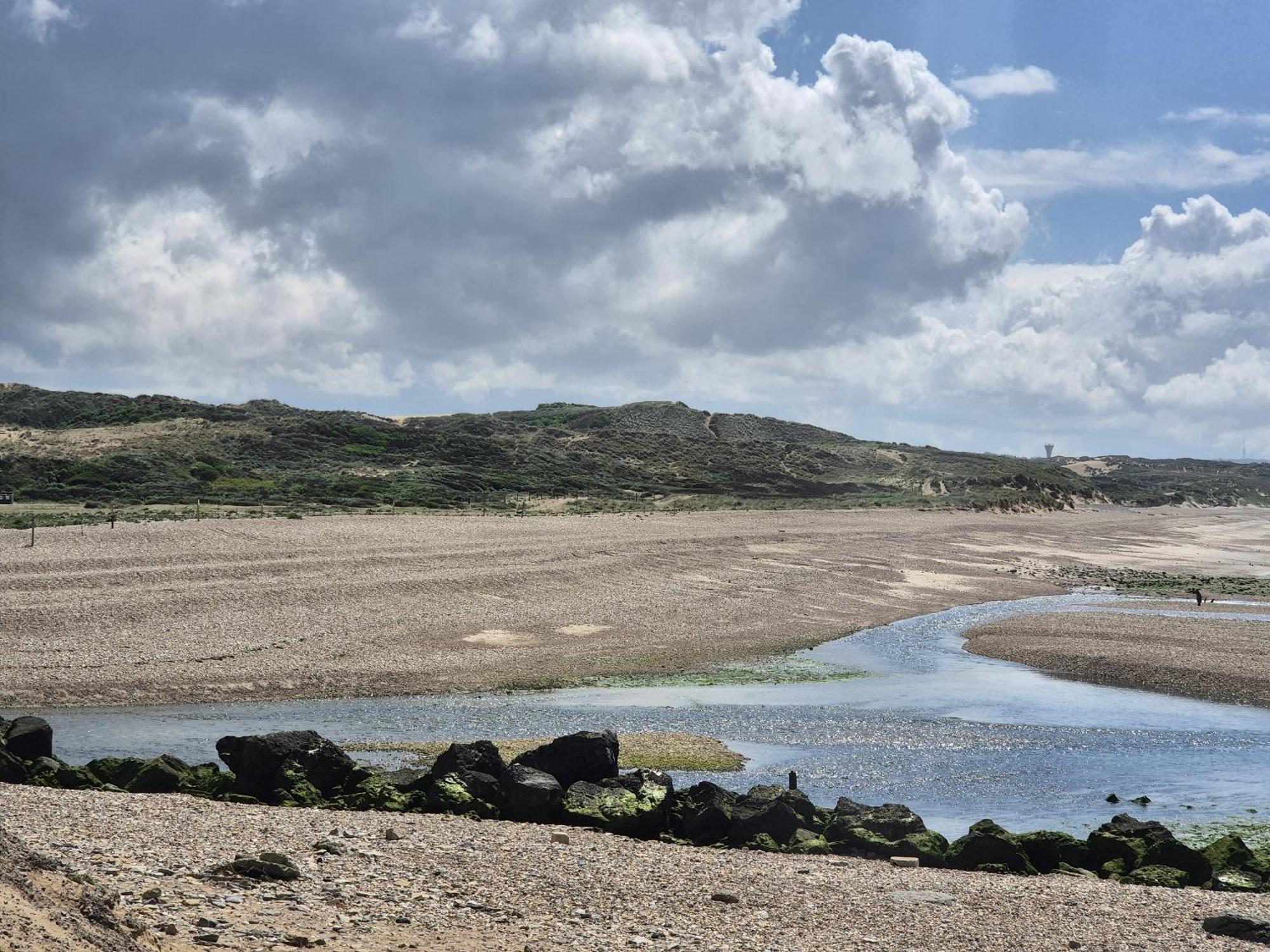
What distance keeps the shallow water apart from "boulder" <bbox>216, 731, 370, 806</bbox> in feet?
11.8

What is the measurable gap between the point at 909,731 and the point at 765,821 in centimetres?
956

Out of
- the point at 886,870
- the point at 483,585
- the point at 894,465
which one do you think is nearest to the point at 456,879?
the point at 886,870

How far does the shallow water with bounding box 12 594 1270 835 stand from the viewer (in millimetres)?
21000

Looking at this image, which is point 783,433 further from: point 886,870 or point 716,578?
point 886,870

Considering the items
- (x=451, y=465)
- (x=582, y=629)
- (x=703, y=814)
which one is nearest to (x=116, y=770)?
(x=703, y=814)

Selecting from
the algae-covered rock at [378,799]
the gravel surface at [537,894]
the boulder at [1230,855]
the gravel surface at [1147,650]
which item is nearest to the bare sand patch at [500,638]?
the gravel surface at [1147,650]

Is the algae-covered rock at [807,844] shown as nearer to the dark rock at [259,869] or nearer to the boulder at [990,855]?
the boulder at [990,855]

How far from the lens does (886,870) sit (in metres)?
15.6

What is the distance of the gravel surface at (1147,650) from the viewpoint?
31.5 metres

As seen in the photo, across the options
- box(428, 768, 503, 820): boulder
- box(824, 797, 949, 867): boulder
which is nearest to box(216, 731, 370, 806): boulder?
box(428, 768, 503, 820): boulder

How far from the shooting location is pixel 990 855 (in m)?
16.1

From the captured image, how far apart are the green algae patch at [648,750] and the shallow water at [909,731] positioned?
46 centimetres

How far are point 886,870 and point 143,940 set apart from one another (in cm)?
923

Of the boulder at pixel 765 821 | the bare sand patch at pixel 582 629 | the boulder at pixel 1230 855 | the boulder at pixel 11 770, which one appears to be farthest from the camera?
the bare sand patch at pixel 582 629
